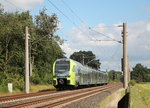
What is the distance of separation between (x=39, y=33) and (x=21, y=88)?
26037mm

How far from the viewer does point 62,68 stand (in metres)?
34.1

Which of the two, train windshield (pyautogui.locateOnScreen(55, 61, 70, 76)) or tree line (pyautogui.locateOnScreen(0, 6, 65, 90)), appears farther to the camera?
tree line (pyautogui.locateOnScreen(0, 6, 65, 90))

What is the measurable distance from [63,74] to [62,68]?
0.65 meters

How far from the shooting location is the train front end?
3378 cm

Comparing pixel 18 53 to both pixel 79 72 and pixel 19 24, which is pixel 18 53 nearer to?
pixel 19 24

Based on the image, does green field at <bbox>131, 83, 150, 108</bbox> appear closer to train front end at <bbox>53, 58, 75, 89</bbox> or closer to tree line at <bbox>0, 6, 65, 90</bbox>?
train front end at <bbox>53, 58, 75, 89</bbox>

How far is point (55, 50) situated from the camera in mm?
57938

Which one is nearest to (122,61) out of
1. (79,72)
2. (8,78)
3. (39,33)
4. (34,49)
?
(79,72)

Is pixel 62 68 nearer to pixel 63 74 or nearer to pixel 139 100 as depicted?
pixel 63 74

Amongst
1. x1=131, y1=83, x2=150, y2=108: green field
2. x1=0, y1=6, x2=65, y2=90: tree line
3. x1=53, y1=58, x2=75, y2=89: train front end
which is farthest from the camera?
x1=0, y1=6, x2=65, y2=90: tree line

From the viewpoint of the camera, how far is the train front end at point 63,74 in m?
33.8

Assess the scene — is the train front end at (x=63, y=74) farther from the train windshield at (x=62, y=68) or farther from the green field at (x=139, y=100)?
the green field at (x=139, y=100)

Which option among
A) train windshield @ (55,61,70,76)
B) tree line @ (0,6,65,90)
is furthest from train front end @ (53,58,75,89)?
tree line @ (0,6,65,90)

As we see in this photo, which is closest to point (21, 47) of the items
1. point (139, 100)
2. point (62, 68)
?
point (62, 68)
